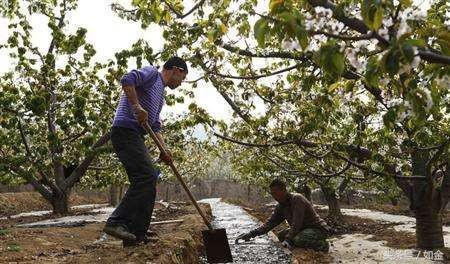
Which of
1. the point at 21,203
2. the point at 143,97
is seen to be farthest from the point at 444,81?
the point at 21,203

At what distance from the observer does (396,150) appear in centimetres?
863

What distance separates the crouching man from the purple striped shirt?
2981 millimetres

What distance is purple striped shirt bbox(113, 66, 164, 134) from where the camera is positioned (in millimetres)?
5496

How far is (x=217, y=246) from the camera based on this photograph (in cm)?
612

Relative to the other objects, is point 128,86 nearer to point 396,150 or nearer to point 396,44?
point 396,44

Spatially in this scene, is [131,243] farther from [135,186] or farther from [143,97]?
[143,97]

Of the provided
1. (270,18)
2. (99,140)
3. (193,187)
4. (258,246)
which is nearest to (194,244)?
(258,246)

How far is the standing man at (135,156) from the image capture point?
17.5ft

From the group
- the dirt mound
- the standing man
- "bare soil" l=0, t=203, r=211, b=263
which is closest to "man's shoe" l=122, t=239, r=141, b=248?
the standing man

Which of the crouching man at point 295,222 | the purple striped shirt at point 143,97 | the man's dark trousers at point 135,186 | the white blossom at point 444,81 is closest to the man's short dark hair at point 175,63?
the purple striped shirt at point 143,97

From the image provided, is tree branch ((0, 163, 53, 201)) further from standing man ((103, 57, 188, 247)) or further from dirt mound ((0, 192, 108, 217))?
standing man ((103, 57, 188, 247))

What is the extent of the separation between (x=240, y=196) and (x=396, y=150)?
67994 mm

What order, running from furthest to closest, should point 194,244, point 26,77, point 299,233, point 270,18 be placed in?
point 26,77 → point 299,233 → point 194,244 → point 270,18

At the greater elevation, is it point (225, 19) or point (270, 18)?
point (225, 19)
